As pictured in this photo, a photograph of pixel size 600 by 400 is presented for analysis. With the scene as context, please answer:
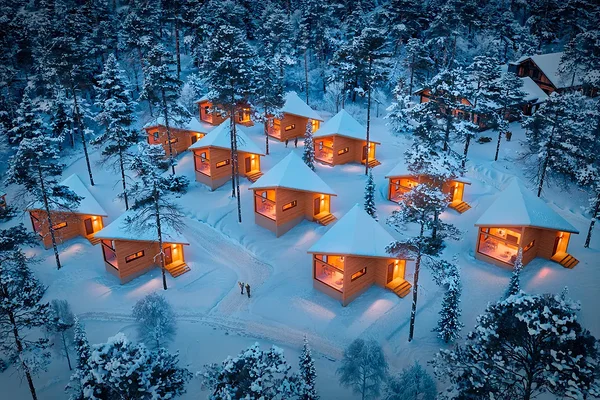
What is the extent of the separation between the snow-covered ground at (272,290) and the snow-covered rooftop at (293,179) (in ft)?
10.0

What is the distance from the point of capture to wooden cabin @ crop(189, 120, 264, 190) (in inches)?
1511

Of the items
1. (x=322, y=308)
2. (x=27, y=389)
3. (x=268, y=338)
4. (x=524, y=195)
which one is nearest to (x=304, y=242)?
(x=322, y=308)

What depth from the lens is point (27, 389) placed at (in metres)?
21.4

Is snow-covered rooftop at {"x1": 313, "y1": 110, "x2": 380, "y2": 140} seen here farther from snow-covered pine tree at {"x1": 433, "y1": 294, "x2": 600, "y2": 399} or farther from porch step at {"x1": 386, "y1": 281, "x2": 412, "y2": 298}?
snow-covered pine tree at {"x1": 433, "y1": 294, "x2": 600, "y2": 399}

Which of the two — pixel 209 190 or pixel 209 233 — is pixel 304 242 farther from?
pixel 209 190

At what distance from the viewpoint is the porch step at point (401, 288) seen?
25.7 metres

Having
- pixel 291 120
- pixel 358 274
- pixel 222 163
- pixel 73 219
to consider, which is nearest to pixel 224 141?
pixel 222 163

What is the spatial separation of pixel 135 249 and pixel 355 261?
14406 mm

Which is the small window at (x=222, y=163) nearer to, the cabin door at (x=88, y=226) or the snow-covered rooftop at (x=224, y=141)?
the snow-covered rooftop at (x=224, y=141)

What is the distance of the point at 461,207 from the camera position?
3441 cm

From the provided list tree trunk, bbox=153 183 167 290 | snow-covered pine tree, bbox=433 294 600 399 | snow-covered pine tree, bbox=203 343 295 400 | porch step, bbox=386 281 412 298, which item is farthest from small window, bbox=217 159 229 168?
snow-covered pine tree, bbox=433 294 600 399

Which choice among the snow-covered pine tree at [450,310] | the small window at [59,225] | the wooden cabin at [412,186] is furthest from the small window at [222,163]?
the snow-covered pine tree at [450,310]

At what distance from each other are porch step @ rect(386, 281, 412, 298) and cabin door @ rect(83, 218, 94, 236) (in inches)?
917

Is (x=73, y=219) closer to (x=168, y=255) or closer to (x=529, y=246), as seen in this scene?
(x=168, y=255)
